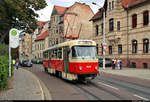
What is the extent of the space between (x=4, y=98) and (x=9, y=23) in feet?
49.0

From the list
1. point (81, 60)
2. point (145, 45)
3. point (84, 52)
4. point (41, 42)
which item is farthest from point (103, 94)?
point (41, 42)

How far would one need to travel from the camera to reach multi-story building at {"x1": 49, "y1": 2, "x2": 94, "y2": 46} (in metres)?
54.1

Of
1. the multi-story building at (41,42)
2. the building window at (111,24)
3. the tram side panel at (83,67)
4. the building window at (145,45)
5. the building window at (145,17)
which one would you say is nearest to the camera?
the tram side panel at (83,67)

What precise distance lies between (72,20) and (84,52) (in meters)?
41.5

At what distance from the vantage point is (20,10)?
66.0 ft

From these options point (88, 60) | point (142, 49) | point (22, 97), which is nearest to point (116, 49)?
point (142, 49)

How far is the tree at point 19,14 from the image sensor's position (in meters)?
20.1

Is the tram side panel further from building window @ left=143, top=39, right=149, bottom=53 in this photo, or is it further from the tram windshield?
building window @ left=143, top=39, right=149, bottom=53

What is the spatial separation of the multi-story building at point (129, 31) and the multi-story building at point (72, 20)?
17.1 m

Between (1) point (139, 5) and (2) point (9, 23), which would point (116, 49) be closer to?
(1) point (139, 5)

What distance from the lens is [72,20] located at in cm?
5397

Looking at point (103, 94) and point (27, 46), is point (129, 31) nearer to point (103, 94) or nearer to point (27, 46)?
point (103, 94)

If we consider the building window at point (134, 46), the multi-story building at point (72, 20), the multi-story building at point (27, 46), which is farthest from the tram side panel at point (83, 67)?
the multi-story building at point (27, 46)

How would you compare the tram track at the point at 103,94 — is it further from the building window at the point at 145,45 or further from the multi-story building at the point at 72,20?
the multi-story building at the point at 72,20
